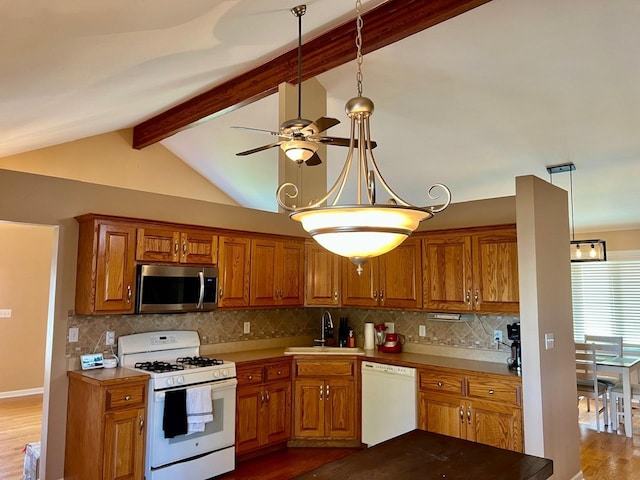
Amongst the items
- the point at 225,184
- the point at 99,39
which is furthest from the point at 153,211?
the point at 225,184

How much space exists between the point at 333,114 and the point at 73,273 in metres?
3.27

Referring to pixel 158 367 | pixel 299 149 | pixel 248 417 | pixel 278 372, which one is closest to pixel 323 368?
pixel 278 372

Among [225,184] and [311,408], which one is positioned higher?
[225,184]

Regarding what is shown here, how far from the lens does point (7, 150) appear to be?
4988 mm

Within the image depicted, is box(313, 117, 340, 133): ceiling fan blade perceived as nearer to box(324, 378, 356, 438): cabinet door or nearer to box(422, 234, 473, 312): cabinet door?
box(422, 234, 473, 312): cabinet door

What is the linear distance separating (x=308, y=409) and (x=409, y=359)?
3.73 feet

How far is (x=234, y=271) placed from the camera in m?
4.48

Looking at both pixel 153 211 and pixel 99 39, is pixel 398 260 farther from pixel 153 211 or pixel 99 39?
pixel 99 39

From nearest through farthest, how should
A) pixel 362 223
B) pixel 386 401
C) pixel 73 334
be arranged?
pixel 362 223
pixel 73 334
pixel 386 401

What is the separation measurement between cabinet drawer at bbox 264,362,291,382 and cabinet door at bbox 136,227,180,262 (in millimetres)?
1368

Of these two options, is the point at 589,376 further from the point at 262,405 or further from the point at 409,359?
the point at 262,405

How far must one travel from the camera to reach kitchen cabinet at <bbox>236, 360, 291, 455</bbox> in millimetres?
4138

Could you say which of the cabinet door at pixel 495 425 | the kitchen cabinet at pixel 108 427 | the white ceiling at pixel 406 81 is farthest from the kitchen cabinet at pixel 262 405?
the white ceiling at pixel 406 81

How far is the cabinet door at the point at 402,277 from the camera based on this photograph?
4.46 metres
